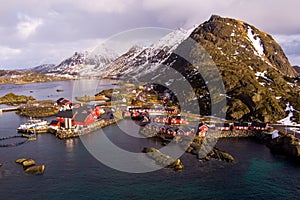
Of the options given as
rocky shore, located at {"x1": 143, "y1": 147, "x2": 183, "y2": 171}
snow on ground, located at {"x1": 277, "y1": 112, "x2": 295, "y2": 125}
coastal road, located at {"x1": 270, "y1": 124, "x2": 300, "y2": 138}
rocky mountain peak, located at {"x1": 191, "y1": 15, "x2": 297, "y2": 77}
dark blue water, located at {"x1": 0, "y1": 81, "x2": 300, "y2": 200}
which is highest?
rocky mountain peak, located at {"x1": 191, "y1": 15, "x2": 297, "y2": 77}

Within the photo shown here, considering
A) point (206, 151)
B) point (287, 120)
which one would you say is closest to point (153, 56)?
point (287, 120)

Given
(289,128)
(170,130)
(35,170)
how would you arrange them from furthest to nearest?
(289,128) → (170,130) → (35,170)

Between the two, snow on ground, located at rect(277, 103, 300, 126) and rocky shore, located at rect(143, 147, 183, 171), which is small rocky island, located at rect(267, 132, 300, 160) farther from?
rocky shore, located at rect(143, 147, 183, 171)

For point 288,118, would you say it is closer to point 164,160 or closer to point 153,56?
point 164,160

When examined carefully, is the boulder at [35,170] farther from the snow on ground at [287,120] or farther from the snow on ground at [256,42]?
the snow on ground at [256,42]

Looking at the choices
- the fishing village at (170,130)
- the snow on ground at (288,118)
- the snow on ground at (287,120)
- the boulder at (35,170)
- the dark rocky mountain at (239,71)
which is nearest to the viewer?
the boulder at (35,170)

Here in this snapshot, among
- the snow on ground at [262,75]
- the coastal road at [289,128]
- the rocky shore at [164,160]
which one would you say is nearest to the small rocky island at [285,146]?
the coastal road at [289,128]

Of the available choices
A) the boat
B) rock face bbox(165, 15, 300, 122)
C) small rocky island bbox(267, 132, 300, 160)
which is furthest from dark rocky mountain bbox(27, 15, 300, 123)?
the boat
